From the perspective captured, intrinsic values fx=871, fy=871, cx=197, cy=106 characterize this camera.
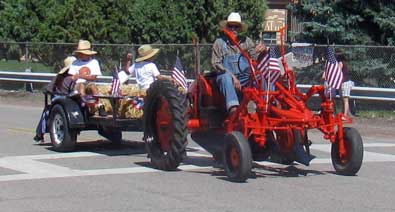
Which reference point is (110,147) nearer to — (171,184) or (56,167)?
(56,167)

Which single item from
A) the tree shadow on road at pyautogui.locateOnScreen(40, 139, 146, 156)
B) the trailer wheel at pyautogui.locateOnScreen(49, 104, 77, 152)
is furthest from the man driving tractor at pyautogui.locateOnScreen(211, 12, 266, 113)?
the trailer wheel at pyautogui.locateOnScreen(49, 104, 77, 152)

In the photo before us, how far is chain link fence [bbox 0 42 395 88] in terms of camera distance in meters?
22.9

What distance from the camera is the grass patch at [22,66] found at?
32.5 meters

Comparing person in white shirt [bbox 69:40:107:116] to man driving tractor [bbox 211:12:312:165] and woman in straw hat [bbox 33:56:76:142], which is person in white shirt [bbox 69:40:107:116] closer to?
woman in straw hat [bbox 33:56:76:142]

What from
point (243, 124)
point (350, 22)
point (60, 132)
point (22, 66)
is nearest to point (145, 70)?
point (60, 132)

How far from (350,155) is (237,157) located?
1.61m

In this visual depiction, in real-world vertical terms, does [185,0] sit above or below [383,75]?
above

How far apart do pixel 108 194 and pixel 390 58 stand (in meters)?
14.0

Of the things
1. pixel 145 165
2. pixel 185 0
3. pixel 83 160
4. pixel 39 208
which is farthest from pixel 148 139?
pixel 185 0

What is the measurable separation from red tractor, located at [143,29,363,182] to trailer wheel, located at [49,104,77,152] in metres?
2.05

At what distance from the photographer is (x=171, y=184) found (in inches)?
437

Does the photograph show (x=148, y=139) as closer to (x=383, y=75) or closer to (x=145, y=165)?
(x=145, y=165)

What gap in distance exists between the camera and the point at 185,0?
33312 mm

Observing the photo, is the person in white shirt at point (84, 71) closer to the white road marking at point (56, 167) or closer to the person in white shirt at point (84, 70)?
the person in white shirt at point (84, 70)
